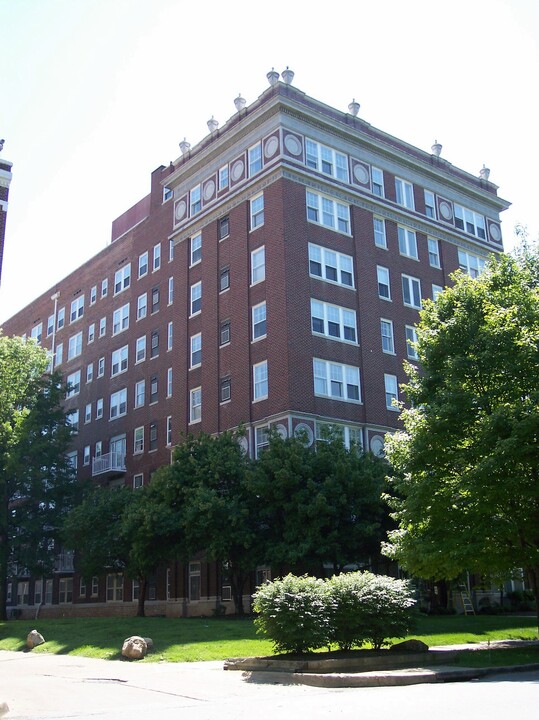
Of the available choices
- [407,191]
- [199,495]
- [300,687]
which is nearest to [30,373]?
[199,495]

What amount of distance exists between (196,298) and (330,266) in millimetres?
8628

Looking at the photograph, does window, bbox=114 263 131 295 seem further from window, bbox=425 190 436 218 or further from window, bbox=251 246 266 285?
window, bbox=425 190 436 218

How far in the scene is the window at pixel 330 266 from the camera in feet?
130

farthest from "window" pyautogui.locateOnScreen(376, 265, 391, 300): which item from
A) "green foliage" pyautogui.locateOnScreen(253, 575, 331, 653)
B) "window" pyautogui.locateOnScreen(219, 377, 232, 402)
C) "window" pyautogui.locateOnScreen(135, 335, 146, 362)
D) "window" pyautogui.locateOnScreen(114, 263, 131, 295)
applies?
"green foliage" pyautogui.locateOnScreen(253, 575, 331, 653)

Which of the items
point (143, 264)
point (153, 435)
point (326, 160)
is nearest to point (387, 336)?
point (326, 160)

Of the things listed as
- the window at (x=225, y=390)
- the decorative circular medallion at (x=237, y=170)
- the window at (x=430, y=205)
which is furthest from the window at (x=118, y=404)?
the window at (x=430, y=205)

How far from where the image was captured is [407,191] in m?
46.4

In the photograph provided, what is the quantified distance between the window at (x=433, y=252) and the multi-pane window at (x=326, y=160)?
745 centimetres

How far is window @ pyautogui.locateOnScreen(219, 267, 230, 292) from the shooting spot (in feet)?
138

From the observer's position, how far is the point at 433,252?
46.9 meters

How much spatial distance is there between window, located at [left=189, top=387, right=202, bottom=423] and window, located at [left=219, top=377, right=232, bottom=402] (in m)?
2.19

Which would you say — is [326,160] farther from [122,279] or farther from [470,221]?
[122,279]

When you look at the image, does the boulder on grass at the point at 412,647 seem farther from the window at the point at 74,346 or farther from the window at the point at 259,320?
the window at the point at 74,346

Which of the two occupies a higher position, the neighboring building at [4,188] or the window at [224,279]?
the window at [224,279]
